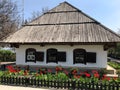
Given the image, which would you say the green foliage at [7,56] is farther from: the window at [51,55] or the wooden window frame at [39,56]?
the window at [51,55]

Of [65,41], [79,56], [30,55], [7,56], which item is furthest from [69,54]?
[7,56]

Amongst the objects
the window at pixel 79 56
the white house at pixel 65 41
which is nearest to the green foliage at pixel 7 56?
the white house at pixel 65 41

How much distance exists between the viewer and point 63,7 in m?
23.8

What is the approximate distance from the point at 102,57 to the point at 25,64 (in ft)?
23.5

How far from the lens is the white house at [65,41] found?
1966cm

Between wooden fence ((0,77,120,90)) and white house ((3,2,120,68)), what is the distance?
6777mm

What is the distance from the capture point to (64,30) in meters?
21.2

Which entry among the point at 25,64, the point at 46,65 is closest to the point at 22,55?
the point at 25,64

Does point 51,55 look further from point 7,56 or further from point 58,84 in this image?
point 7,56

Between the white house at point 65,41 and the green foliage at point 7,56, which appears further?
the green foliage at point 7,56

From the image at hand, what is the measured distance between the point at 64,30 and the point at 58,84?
9.02 metres

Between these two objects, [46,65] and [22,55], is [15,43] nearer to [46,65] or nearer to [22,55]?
[22,55]

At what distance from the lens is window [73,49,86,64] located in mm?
20234

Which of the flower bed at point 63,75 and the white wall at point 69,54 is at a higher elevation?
the white wall at point 69,54
